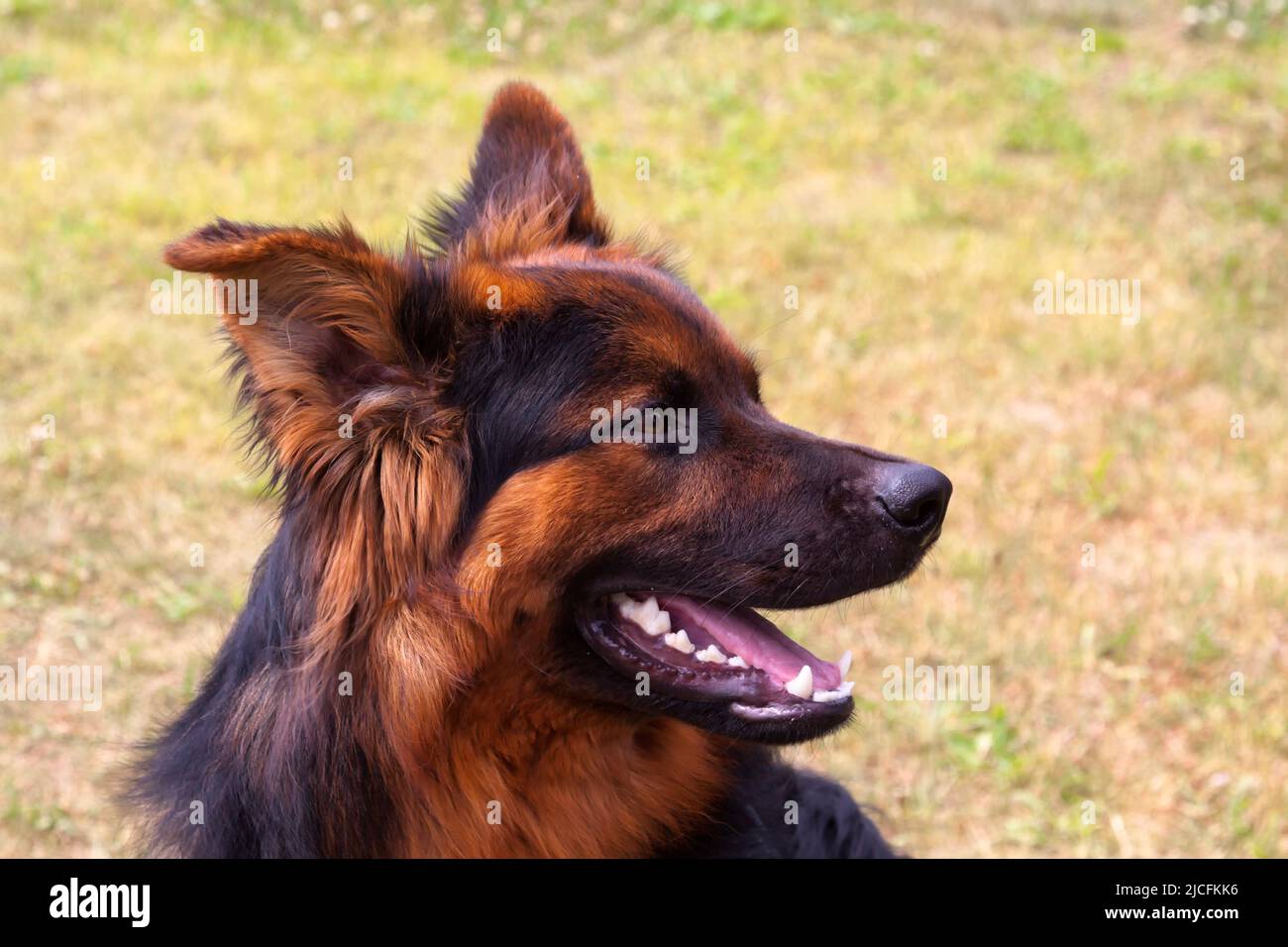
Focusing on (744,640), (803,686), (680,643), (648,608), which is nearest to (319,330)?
(648,608)

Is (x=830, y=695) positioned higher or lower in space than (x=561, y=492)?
lower

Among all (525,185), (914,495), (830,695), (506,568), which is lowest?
(830,695)

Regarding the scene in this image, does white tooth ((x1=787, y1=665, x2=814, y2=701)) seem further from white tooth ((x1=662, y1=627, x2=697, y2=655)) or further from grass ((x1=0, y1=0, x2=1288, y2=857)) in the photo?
grass ((x1=0, y1=0, x2=1288, y2=857))

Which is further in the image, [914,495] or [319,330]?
[914,495]

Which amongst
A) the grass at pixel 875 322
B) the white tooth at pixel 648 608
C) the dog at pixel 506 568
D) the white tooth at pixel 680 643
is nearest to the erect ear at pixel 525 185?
the dog at pixel 506 568

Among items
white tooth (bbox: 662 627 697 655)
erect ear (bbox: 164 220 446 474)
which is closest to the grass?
white tooth (bbox: 662 627 697 655)

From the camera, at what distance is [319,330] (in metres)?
3.10

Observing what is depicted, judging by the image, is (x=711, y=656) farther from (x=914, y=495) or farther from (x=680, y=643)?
(x=914, y=495)

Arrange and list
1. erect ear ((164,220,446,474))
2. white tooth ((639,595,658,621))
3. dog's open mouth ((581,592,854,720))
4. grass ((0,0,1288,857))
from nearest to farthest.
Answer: erect ear ((164,220,446,474)) < dog's open mouth ((581,592,854,720)) < white tooth ((639,595,658,621)) < grass ((0,0,1288,857))

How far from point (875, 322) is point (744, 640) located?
5720 millimetres

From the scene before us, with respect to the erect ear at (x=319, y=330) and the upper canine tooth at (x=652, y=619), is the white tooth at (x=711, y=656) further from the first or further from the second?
the erect ear at (x=319, y=330)

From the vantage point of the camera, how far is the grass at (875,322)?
5.58m

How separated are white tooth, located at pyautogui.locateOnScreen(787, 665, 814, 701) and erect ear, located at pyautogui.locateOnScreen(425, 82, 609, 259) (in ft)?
5.16

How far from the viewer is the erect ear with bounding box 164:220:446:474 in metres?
2.88
